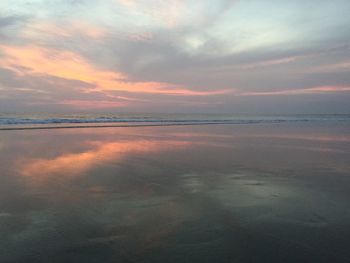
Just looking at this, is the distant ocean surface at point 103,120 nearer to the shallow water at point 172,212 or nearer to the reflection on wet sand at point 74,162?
the reflection on wet sand at point 74,162

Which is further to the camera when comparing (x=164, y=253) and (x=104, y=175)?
(x=104, y=175)

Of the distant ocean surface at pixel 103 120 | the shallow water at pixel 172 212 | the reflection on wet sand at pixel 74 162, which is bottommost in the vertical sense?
the shallow water at pixel 172 212

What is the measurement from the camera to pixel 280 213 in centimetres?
504

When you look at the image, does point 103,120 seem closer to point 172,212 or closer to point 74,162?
point 74,162

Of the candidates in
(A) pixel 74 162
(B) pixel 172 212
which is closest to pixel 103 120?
(A) pixel 74 162

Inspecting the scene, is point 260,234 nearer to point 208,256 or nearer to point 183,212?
point 208,256

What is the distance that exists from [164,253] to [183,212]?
1.47m

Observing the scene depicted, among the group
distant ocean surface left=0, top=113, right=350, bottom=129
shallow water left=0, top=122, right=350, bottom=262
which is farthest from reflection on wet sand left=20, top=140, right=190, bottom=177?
distant ocean surface left=0, top=113, right=350, bottom=129

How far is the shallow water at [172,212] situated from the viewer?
12.0ft

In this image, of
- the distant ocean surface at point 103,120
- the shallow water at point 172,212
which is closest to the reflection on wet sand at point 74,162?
the shallow water at point 172,212

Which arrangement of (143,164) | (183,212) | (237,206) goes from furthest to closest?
(143,164) < (237,206) < (183,212)

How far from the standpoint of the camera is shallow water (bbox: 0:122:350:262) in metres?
3.65

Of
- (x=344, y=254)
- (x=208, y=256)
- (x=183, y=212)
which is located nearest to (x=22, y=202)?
(x=183, y=212)

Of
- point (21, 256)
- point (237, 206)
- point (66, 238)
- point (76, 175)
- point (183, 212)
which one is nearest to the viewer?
point (21, 256)
